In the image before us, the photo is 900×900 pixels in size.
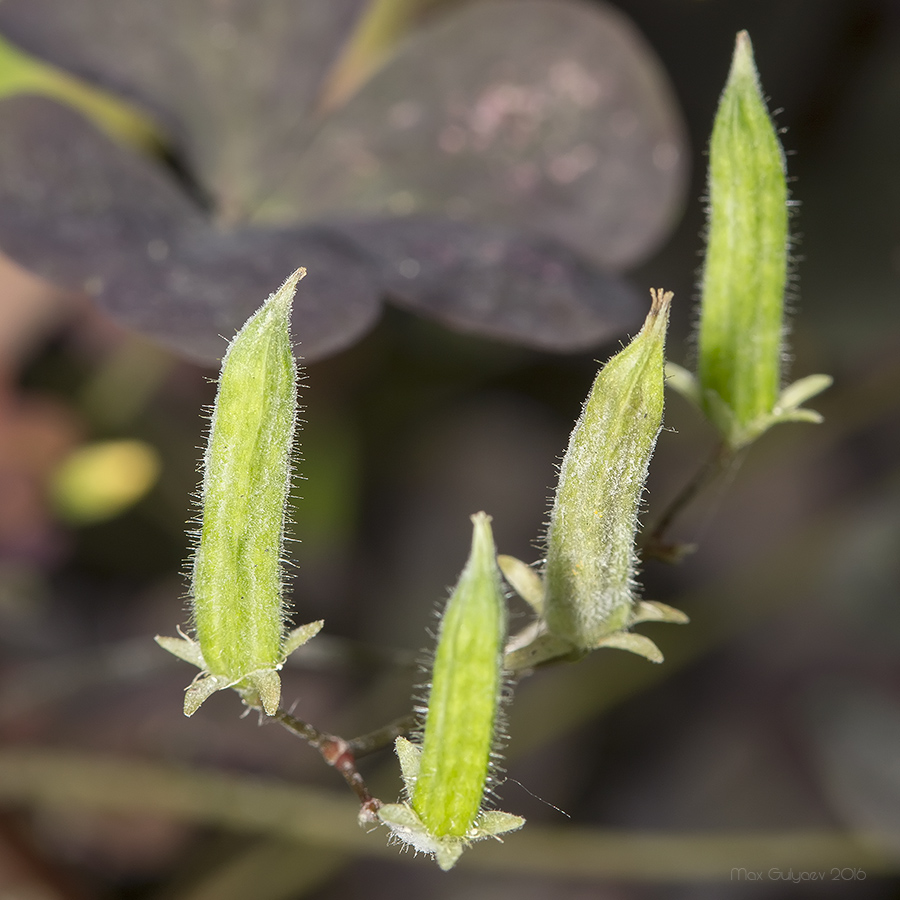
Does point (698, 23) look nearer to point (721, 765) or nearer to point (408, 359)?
point (408, 359)

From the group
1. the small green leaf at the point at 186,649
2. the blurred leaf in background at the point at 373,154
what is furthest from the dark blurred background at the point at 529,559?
the small green leaf at the point at 186,649

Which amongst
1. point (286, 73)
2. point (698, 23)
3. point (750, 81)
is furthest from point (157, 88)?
point (698, 23)

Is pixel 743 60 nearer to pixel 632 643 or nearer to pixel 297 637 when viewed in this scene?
pixel 632 643

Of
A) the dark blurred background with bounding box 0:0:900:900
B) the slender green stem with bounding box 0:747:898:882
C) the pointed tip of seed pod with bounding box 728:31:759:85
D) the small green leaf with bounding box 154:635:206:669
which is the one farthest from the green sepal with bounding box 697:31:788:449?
the slender green stem with bounding box 0:747:898:882

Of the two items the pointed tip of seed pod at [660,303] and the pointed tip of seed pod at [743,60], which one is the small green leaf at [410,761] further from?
the pointed tip of seed pod at [743,60]

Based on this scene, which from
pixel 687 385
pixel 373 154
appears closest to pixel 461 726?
pixel 687 385

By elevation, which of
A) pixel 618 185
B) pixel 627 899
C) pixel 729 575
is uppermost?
pixel 618 185

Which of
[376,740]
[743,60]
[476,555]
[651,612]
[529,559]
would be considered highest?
[743,60]
